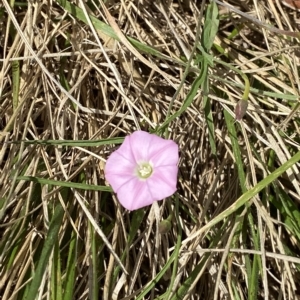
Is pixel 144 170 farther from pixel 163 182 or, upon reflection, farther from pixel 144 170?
pixel 163 182

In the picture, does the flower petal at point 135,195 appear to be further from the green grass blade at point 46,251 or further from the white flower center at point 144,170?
the green grass blade at point 46,251

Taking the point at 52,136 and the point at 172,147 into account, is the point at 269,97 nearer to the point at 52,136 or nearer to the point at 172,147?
the point at 172,147

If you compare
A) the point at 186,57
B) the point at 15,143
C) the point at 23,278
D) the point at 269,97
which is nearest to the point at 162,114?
the point at 186,57

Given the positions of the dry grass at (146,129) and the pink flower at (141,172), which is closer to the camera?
the pink flower at (141,172)

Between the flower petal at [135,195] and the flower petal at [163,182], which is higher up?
the flower petal at [163,182]

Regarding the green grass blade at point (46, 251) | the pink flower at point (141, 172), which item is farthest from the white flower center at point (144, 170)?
the green grass blade at point (46, 251)

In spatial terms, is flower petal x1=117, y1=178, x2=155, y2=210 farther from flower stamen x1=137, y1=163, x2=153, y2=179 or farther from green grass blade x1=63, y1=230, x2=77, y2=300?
green grass blade x1=63, y1=230, x2=77, y2=300

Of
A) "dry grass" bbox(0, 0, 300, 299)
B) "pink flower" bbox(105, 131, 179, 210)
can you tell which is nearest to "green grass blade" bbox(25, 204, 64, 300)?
"dry grass" bbox(0, 0, 300, 299)
